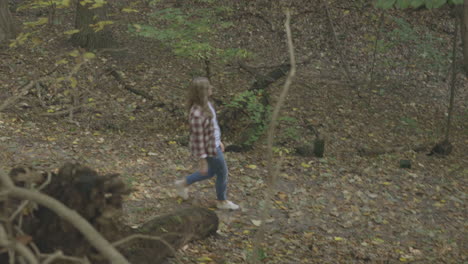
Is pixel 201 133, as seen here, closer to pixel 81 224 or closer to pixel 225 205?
pixel 225 205

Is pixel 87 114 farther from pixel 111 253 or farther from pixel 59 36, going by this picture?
pixel 111 253

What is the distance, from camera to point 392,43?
13766 mm

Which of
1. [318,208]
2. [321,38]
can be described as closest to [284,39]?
[321,38]

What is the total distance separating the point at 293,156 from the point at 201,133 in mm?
3434

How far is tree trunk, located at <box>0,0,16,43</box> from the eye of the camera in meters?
10.9

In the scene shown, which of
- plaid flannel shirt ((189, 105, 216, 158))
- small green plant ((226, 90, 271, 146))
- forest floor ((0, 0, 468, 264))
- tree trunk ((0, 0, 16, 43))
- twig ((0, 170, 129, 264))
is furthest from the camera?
tree trunk ((0, 0, 16, 43))

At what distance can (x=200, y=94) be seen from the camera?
205 inches

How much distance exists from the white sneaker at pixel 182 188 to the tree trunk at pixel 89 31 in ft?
19.9

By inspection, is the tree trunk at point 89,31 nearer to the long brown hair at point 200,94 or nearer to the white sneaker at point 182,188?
the white sneaker at point 182,188

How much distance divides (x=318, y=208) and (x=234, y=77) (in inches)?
211

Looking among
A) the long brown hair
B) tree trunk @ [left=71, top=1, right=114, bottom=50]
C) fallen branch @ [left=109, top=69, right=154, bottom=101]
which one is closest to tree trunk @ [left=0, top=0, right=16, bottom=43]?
tree trunk @ [left=71, top=1, right=114, bottom=50]

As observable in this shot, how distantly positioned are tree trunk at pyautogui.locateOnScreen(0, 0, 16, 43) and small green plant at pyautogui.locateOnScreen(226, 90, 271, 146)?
562 cm

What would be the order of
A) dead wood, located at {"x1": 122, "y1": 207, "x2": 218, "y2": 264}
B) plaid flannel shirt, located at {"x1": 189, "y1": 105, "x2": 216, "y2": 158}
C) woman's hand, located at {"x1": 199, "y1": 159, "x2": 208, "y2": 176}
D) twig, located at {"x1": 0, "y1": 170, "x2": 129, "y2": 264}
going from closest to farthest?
1. twig, located at {"x1": 0, "y1": 170, "x2": 129, "y2": 264}
2. dead wood, located at {"x1": 122, "y1": 207, "x2": 218, "y2": 264}
3. plaid flannel shirt, located at {"x1": 189, "y1": 105, "x2": 216, "y2": 158}
4. woman's hand, located at {"x1": 199, "y1": 159, "x2": 208, "y2": 176}

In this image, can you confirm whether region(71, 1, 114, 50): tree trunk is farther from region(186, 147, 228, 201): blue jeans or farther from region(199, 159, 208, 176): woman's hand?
region(199, 159, 208, 176): woman's hand
